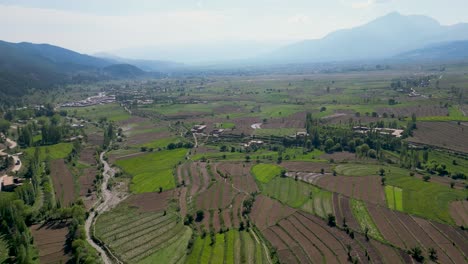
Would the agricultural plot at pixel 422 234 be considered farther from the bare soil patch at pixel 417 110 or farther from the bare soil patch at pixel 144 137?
the bare soil patch at pixel 417 110

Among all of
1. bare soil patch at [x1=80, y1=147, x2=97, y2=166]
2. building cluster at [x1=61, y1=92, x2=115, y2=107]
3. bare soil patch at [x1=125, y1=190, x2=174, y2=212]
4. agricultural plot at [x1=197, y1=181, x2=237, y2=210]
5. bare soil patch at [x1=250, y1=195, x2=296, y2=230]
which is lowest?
bare soil patch at [x1=125, y1=190, x2=174, y2=212]

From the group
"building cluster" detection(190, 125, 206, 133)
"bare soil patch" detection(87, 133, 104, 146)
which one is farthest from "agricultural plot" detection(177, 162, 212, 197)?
"bare soil patch" detection(87, 133, 104, 146)

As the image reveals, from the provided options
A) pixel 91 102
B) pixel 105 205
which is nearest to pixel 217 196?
pixel 105 205

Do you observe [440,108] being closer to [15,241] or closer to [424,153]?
[424,153]

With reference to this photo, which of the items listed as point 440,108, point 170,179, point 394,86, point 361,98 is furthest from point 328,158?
point 394,86

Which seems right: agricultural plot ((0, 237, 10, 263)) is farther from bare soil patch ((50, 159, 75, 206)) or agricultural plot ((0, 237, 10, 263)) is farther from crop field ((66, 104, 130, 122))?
crop field ((66, 104, 130, 122))

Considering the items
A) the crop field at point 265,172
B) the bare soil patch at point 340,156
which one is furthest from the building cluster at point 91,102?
the bare soil patch at point 340,156
